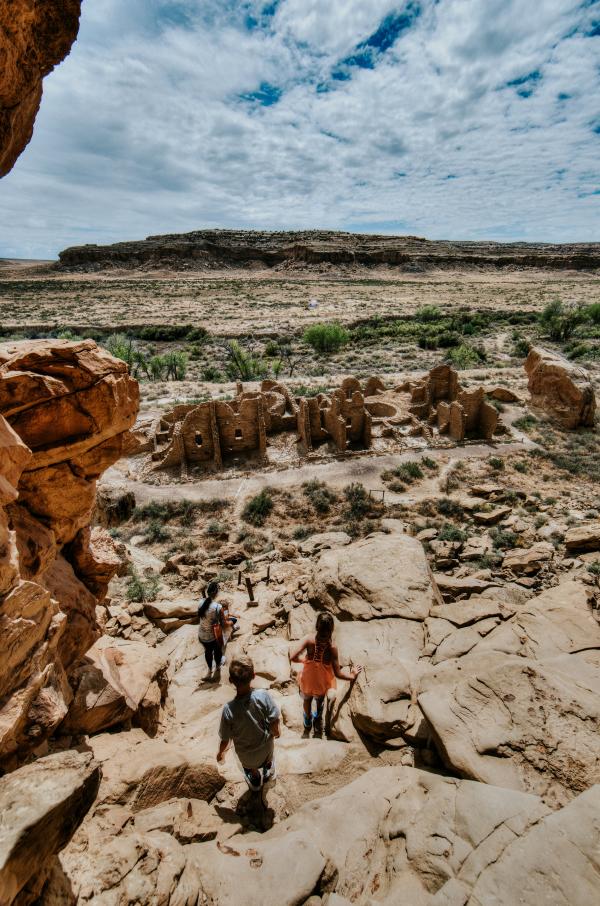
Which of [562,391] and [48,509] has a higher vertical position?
[48,509]

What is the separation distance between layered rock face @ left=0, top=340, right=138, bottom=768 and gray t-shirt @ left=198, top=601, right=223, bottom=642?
202cm

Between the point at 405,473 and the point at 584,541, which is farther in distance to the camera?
the point at 405,473

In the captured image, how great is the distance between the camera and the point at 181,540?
16.7 metres

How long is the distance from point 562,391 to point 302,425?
54.7 feet

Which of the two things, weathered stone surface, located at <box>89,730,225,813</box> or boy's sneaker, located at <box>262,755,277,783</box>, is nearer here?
weathered stone surface, located at <box>89,730,225,813</box>

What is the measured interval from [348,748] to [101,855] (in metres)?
3.32

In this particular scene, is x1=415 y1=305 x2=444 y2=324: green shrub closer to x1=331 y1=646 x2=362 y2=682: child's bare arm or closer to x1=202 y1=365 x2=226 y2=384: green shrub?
x1=202 y1=365 x2=226 y2=384: green shrub

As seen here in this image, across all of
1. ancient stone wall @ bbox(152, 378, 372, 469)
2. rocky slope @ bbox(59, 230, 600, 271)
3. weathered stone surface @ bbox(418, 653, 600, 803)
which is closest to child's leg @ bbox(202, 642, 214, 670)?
weathered stone surface @ bbox(418, 653, 600, 803)

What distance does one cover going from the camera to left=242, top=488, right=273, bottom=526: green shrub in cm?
1797

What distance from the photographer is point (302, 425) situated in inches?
926

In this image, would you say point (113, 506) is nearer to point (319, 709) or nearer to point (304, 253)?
point (319, 709)

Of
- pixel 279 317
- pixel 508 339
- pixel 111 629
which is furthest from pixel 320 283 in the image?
pixel 111 629

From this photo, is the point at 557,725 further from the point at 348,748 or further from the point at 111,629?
the point at 111,629

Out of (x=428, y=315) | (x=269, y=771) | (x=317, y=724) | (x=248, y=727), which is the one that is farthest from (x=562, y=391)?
(x=428, y=315)
